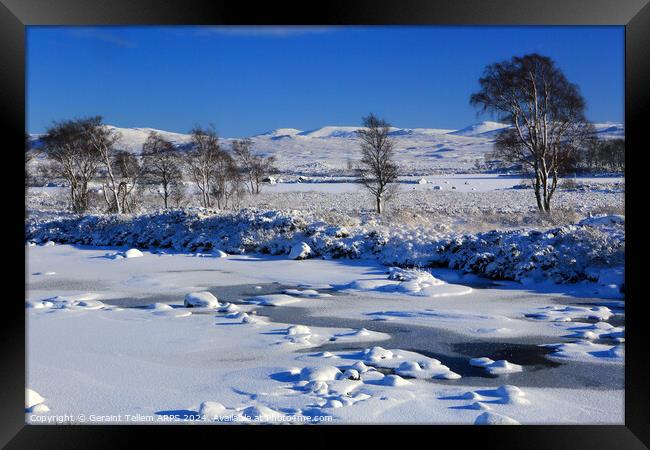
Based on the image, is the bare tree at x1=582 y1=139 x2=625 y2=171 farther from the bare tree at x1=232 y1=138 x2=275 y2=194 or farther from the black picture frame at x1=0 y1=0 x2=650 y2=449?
the bare tree at x1=232 y1=138 x2=275 y2=194

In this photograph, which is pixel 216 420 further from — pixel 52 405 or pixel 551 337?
pixel 551 337

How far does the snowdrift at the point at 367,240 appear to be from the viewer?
862 centimetres

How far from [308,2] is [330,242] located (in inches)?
322

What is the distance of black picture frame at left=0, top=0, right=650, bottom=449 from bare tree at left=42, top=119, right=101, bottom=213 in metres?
20.7

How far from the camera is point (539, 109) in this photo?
622 inches

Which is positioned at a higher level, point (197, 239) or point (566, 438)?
point (197, 239)

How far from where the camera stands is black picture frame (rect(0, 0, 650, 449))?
143 inches

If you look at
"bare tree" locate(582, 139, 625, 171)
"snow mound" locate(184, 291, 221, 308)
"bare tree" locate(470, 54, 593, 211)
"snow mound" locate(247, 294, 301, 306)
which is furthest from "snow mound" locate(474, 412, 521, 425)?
"bare tree" locate(582, 139, 625, 171)

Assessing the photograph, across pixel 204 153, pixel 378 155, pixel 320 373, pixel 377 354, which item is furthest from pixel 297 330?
pixel 204 153

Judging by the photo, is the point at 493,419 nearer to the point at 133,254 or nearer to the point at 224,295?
the point at 224,295

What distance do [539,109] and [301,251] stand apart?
8921 millimetres
